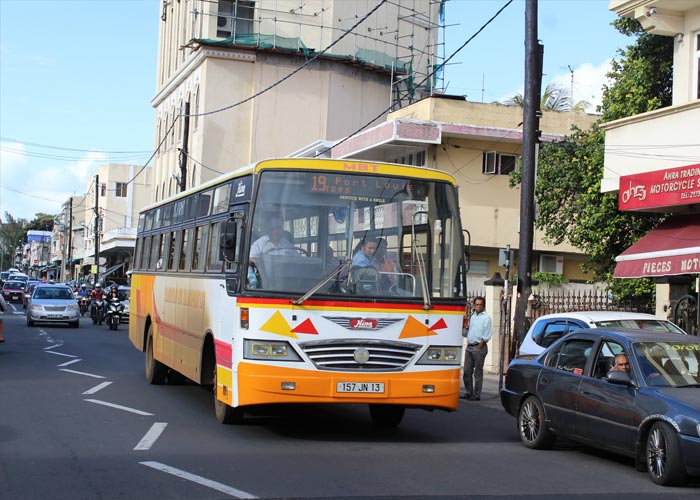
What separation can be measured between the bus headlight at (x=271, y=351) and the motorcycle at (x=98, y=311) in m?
Answer: 31.2

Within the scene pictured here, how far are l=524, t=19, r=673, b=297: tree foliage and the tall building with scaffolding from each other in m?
25.8

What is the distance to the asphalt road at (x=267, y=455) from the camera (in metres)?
8.07

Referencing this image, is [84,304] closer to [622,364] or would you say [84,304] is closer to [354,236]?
[354,236]

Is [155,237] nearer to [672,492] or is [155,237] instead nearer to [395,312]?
[395,312]

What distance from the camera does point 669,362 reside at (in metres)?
9.72

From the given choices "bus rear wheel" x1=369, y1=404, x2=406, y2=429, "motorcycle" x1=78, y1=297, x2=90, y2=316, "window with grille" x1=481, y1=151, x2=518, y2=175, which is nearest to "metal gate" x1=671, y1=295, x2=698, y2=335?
"bus rear wheel" x1=369, y1=404, x2=406, y2=429

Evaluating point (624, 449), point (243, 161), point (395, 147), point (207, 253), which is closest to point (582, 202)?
point (395, 147)

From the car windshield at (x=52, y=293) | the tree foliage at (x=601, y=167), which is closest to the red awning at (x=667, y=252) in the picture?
the tree foliage at (x=601, y=167)

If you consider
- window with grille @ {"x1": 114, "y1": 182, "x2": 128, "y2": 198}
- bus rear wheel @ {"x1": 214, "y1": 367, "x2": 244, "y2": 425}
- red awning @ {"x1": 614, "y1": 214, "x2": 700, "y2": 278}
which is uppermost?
window with grille @ {"x1": 114, "y1": 182, "x2": 128, "y2": 198}

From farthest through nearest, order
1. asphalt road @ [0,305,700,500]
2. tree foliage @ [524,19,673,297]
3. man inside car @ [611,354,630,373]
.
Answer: tree foliage @ [524,19,673,297], man inside car @ [611,354,630,373], asphalt road @ [0,305,700,500]

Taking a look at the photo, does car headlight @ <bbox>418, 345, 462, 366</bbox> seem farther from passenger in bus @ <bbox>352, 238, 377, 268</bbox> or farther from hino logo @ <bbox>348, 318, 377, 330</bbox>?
passenger in bus @ <bbox>352, 238, 377, 268</bbox>

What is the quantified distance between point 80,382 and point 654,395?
10639 millimetres

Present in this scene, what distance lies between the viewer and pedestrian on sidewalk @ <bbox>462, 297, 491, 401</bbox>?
16359 millimetres

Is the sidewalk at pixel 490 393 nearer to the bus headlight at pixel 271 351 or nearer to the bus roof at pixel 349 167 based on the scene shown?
the bus roof at pixel 349 167
